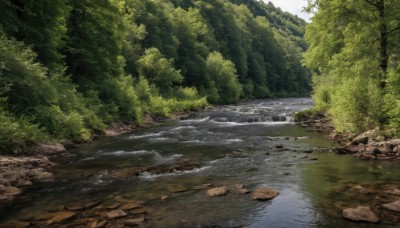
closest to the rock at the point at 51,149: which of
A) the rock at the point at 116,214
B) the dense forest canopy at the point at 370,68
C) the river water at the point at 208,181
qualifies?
the river water at the point at 208,181

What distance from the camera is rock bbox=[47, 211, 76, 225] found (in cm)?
1094

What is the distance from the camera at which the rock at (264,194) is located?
12.8 metres

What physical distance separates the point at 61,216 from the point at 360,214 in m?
9.00

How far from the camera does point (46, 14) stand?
27.5 meters

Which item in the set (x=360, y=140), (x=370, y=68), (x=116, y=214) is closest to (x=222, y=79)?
(x=370, y=68)

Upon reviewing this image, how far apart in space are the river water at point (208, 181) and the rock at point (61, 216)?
0.25 m

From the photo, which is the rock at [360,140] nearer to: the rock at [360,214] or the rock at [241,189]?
the rock at [241,189]

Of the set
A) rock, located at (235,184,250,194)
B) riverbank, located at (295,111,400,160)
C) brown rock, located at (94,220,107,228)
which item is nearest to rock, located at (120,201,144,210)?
brown rock, located at (94,220,107,228)

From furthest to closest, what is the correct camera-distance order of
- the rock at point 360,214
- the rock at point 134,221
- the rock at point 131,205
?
the rock at point 131,205 → the rock at point 134,221 → the rock at point 360,214

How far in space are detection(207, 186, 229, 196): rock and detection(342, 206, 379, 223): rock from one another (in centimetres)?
418

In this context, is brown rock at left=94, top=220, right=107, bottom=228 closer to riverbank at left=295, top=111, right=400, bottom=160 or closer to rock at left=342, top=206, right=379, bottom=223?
rock at left=342, top=206, right=379, bottom=223

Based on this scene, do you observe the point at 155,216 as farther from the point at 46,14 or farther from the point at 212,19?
the point at 212,19

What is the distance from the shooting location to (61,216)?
37.2 ft

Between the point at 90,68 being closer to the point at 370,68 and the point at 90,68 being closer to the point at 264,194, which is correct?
the point at 370,68
